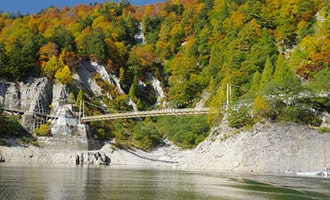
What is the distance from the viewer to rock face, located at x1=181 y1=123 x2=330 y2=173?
3478 centimetres

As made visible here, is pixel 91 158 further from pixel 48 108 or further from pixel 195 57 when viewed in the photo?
pixel 195 57

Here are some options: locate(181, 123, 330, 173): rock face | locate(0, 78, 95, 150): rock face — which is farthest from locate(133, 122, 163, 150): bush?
locate(181, 123, 330, 173): rock face

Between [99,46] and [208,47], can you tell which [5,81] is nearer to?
[99,46]

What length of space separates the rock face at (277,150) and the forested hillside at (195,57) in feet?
6.62

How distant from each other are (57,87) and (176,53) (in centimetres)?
3459

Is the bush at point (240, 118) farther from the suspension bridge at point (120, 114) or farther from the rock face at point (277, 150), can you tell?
the suspension bridge at point (120, 114)

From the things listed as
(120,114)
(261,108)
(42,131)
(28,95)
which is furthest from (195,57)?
(261,108)

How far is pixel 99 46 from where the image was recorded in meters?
79.2

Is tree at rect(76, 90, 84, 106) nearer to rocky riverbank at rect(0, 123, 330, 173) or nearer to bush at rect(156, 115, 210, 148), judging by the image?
bush at rect(156, 115, 210, 148)

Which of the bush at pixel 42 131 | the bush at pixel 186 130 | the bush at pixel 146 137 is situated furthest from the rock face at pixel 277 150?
the bush at pixel 42 131

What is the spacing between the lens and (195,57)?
82.6 m

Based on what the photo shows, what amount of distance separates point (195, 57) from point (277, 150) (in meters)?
48.9

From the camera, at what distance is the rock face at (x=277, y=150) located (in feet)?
114

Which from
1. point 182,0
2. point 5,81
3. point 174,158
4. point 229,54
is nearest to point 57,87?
point 5,81
